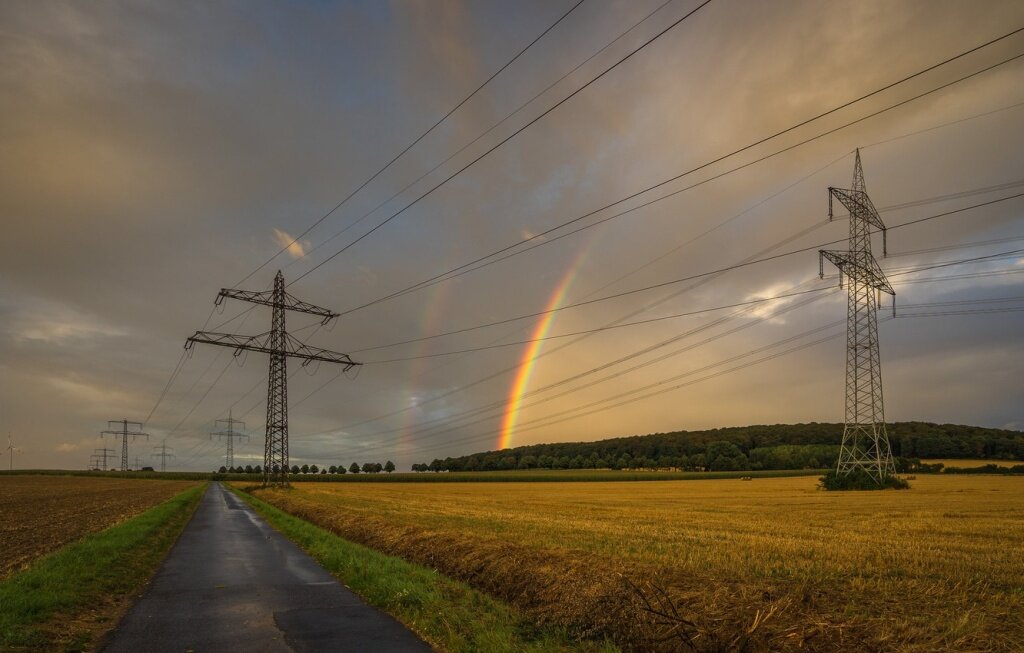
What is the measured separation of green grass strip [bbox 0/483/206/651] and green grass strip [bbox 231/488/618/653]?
469 cm

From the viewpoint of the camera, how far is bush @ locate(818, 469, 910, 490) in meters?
57.4

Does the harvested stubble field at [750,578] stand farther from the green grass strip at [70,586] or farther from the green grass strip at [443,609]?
the green grass strip at [70,586]

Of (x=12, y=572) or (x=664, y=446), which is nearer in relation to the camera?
(x=12, y=572)

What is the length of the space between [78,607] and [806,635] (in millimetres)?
12391

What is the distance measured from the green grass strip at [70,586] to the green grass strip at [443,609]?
4.69 meters

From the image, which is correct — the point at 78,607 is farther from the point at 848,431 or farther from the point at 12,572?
the point at 848,431

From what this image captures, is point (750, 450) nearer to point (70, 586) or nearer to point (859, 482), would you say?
point (859, 482)

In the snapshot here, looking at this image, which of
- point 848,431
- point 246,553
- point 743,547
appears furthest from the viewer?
point 848,431

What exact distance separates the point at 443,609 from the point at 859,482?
59521 mm

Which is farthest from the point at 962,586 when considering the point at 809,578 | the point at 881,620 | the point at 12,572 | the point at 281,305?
the point at 281,305

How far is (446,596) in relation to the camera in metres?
12.1

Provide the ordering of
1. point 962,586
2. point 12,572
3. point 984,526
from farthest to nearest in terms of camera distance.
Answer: point 984,526
point 12,572
point 962,586

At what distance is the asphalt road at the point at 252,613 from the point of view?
8.78 meters

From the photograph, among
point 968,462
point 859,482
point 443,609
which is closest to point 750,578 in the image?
point 443,609
